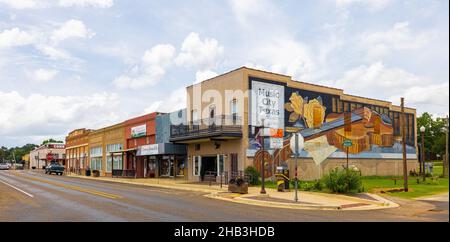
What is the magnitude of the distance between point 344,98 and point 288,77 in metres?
7.53

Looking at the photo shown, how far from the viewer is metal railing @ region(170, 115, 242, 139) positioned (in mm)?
31947

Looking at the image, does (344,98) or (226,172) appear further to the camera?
(344,98)

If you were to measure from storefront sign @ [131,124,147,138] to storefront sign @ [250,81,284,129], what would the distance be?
1762 cm

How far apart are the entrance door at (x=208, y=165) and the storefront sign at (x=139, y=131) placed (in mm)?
12523

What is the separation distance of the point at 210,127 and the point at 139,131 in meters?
17.2

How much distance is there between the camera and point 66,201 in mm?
17594

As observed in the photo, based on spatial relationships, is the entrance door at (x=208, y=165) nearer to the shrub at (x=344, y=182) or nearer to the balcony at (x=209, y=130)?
the balcony at (x=209, y=130)

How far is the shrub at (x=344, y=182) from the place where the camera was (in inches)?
854

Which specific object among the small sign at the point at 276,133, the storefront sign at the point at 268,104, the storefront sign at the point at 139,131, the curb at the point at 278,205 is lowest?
the curb at the point at 278,205

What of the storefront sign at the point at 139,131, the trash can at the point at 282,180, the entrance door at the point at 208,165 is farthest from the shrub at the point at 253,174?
the storefront sign at the point at 139,131

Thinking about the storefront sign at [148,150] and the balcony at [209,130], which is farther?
the storefront sign at [148,150]

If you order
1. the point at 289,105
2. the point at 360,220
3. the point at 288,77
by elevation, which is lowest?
the point at 360,220
